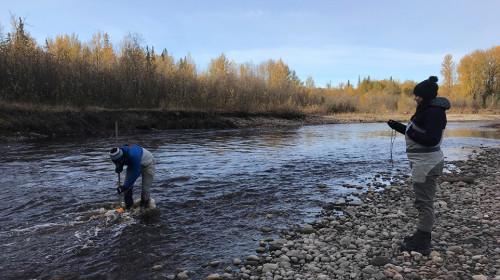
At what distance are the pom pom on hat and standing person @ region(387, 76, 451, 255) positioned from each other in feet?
17.4

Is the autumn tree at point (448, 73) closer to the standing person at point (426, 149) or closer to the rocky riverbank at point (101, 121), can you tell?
the rocky riverbank at point (101, 121)

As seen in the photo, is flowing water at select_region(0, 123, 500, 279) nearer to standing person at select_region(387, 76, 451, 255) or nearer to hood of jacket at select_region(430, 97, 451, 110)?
standing person at select_region(387, 76, 451, 255)

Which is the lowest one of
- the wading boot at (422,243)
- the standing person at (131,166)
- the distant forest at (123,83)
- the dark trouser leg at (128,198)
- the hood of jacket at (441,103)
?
the wading boot at (422,243)

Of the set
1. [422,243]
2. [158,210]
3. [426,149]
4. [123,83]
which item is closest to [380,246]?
[422,243]

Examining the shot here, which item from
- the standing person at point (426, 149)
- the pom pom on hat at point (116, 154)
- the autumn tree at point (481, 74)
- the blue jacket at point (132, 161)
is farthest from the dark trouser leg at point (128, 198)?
the autumn tree at point (481, 74)

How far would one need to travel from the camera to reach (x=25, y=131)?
67.6 feet

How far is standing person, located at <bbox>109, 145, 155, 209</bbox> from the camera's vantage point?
6.36 meters

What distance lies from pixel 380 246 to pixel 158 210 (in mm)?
4821

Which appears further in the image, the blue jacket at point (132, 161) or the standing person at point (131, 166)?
the blue jacket at point (132, 161)

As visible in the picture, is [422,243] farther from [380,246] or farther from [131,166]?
[131,166]

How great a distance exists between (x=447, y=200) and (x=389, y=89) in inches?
4066

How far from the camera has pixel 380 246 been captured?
518 centimetres

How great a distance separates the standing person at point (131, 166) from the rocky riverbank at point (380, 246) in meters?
2.76

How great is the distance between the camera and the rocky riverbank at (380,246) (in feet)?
14.2
